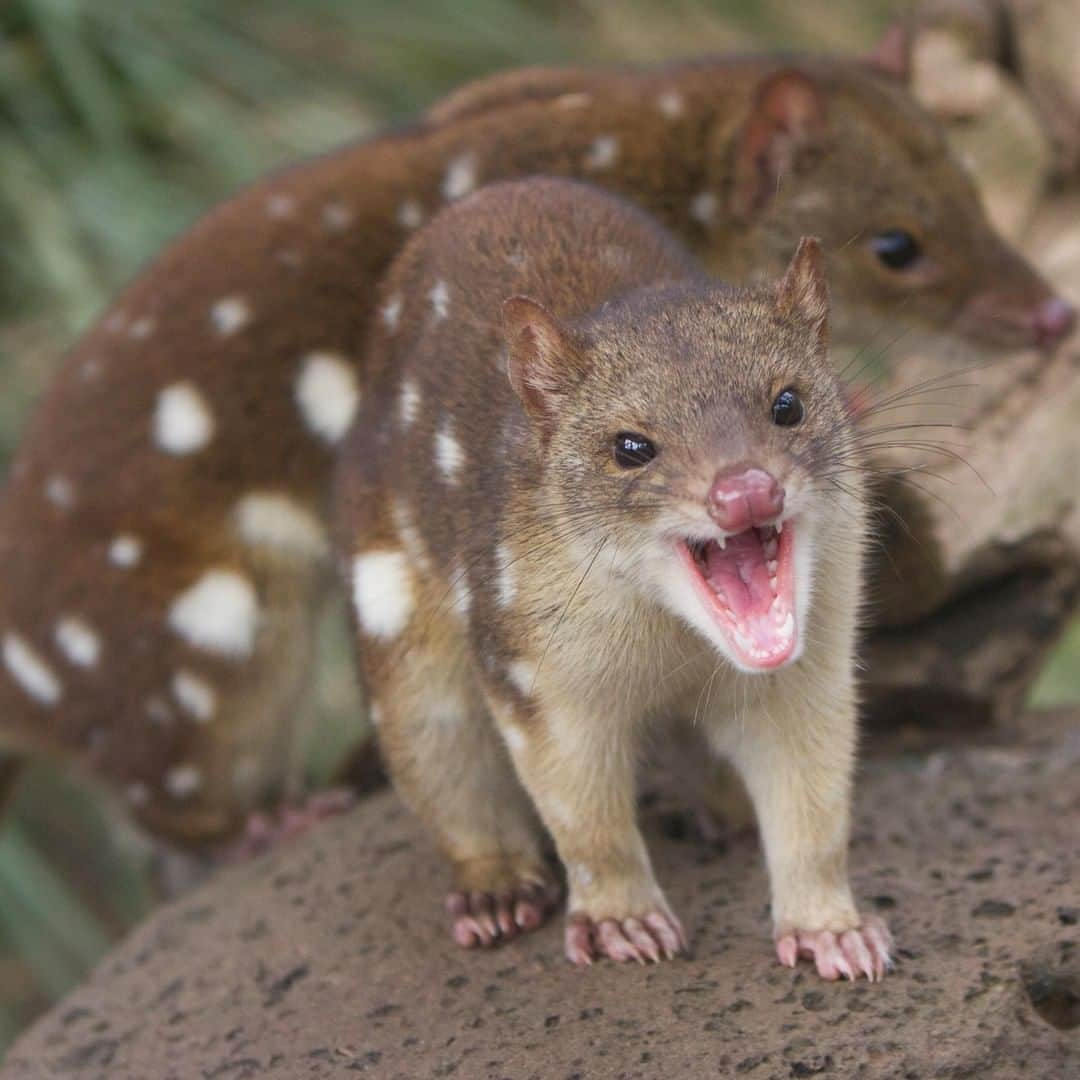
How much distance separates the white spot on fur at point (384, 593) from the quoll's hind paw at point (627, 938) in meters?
0.66

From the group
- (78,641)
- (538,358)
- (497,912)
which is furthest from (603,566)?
(78,641)

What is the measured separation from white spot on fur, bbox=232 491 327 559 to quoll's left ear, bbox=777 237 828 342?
5.86 ft

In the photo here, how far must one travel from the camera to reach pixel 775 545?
2.81 metres

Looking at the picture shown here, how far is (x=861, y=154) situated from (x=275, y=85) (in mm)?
2628

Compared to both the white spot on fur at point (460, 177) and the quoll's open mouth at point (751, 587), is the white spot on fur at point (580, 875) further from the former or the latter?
the white spot on fur at point (460, 177)

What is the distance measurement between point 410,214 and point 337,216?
7.3 inches

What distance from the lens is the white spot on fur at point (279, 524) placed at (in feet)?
14.9

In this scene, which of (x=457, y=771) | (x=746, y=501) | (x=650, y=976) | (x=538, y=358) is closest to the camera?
(x=746, y=501)

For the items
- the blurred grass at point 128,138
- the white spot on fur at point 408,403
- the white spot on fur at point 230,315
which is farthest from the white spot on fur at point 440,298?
the blurred grass at point 128,138

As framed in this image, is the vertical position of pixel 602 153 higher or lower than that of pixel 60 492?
higher

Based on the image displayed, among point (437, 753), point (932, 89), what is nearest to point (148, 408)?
point (437, 753)

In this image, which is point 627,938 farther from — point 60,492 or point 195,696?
point 60,492

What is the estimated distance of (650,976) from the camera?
3186mm

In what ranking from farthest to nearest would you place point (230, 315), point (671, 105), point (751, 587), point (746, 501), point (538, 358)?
point (671, 105) < point (230, 315) < point (538, 358) < point (751, 587) < point (746, 501)
